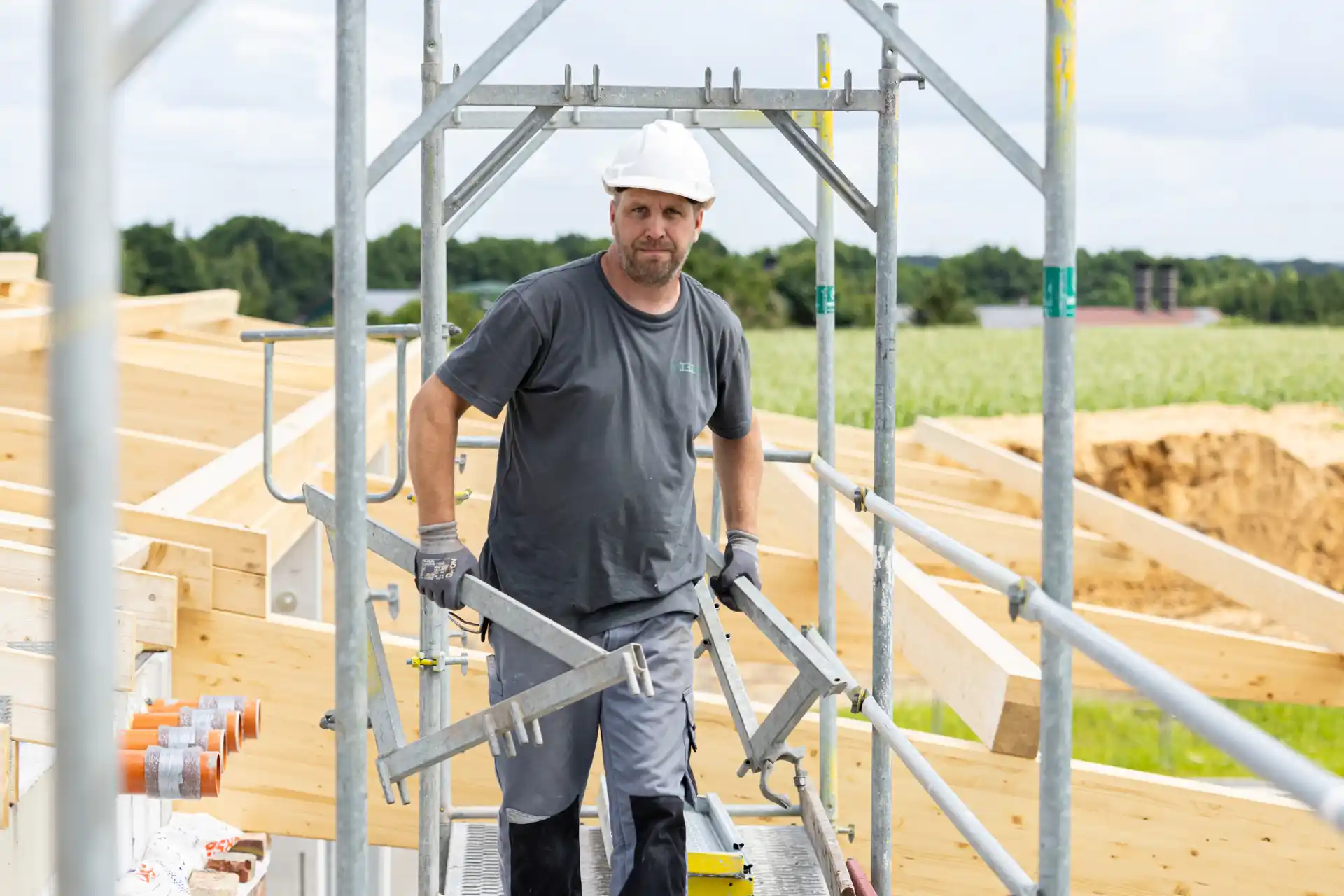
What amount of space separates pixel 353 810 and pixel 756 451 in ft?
4.38

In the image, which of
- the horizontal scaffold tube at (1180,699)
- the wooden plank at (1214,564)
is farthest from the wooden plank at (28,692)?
the wooden plank at (1214,564)

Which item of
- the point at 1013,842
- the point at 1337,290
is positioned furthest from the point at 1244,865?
the point at 1337,290

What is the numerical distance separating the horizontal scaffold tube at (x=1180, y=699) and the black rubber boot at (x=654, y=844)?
2.48 feet

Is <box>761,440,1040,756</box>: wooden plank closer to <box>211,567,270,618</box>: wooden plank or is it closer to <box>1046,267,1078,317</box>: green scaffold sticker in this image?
<box>1046,267,1078,317</box>: green scaffold sticker

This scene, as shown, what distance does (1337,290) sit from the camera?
40.9 m

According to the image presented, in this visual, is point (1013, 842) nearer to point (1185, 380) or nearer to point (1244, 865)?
point (1244, 865)

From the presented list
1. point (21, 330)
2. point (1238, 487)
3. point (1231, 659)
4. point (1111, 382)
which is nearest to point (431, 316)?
point (1231, 659)

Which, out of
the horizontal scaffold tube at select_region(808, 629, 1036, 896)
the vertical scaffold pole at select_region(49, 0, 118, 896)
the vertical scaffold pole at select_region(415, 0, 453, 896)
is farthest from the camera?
the vertical scaffold pole at select_region(415, 0, 453, 896)

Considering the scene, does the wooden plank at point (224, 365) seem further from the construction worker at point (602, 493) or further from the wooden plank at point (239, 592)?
the construction worker at point (602, 493)

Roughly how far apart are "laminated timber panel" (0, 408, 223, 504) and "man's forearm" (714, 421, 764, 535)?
2814 mm

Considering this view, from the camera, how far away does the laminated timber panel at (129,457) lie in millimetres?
5539

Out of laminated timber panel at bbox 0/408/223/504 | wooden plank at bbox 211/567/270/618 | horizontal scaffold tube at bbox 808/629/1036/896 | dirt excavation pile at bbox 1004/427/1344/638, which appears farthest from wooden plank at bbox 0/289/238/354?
dirt excavation pile at bbox 1004/427/1344/638

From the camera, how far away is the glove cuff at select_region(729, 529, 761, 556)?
339cm

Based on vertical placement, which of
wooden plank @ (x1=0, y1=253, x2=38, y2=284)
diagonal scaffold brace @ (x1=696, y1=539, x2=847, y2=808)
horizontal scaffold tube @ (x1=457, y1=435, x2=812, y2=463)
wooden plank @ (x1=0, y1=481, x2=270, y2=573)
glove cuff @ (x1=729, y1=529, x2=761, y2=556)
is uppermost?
wooden plank @ (x1=0, y1=253, x2=38, y2=284)
